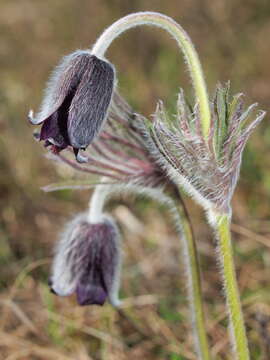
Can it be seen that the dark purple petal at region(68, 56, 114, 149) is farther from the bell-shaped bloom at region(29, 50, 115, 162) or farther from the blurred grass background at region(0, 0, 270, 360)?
the blurred grass background at region(0, 0, 270, 360)

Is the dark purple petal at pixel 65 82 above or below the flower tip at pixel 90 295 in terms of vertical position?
above

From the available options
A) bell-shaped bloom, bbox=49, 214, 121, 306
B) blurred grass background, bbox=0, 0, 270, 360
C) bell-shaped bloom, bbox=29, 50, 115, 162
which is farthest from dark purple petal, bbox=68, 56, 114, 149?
blurred grass background, bbox=0, 0, 270, 360

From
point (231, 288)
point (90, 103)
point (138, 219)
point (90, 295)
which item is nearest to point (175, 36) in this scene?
point (90, 103)

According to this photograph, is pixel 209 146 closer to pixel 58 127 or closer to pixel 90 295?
pixel 58 127

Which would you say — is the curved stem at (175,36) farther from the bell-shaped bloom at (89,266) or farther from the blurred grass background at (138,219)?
the blurred grass background at (138,219)


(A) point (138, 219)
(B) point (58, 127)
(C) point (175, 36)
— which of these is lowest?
(A) point (138, 219)

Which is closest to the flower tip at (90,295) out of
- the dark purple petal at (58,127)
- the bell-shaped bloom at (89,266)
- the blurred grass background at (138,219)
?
the bell-shaped bloom at (89,266)
